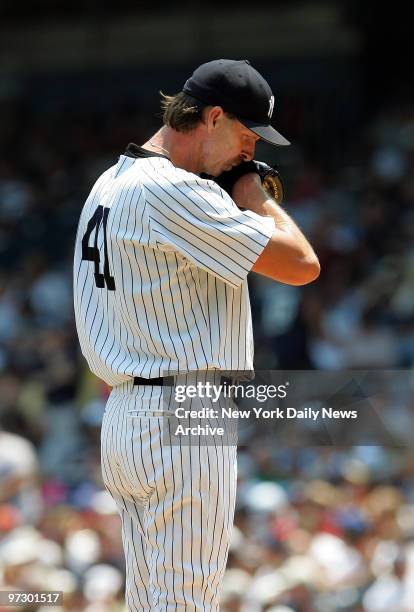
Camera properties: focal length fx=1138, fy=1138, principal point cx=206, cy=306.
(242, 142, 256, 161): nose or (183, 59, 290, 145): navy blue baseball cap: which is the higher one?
(183, 59, 290, 145): navy blue baseball cap

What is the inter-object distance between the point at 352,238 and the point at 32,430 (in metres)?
3.05

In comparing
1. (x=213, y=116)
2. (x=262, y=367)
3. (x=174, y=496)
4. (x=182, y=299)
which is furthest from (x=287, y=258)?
(x=262, y=367)

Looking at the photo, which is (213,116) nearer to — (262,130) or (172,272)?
(262,130)

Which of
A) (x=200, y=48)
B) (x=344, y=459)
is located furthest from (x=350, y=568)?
(x=200, y=48)

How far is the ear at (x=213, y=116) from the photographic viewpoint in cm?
283

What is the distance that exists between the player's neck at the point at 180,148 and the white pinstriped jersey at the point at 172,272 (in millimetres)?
48

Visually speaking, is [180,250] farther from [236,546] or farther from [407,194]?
[407,194]

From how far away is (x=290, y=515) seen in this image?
637 centimetres

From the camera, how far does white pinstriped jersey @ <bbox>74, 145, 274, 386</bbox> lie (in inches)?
108

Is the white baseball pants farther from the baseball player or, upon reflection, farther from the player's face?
the player's face

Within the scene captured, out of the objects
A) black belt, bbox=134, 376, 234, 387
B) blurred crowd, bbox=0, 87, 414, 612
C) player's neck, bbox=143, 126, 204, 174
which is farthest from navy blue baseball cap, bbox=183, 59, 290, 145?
blurred crowd, bbox=0, 87, 414, 612

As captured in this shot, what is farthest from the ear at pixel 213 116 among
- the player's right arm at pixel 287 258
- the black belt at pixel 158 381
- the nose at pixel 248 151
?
the black belt at pixel 158 381

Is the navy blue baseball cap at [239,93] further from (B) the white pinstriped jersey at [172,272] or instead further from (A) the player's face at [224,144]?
(B) the white pinstriped jersey at [172,272]

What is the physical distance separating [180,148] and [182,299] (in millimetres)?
403
